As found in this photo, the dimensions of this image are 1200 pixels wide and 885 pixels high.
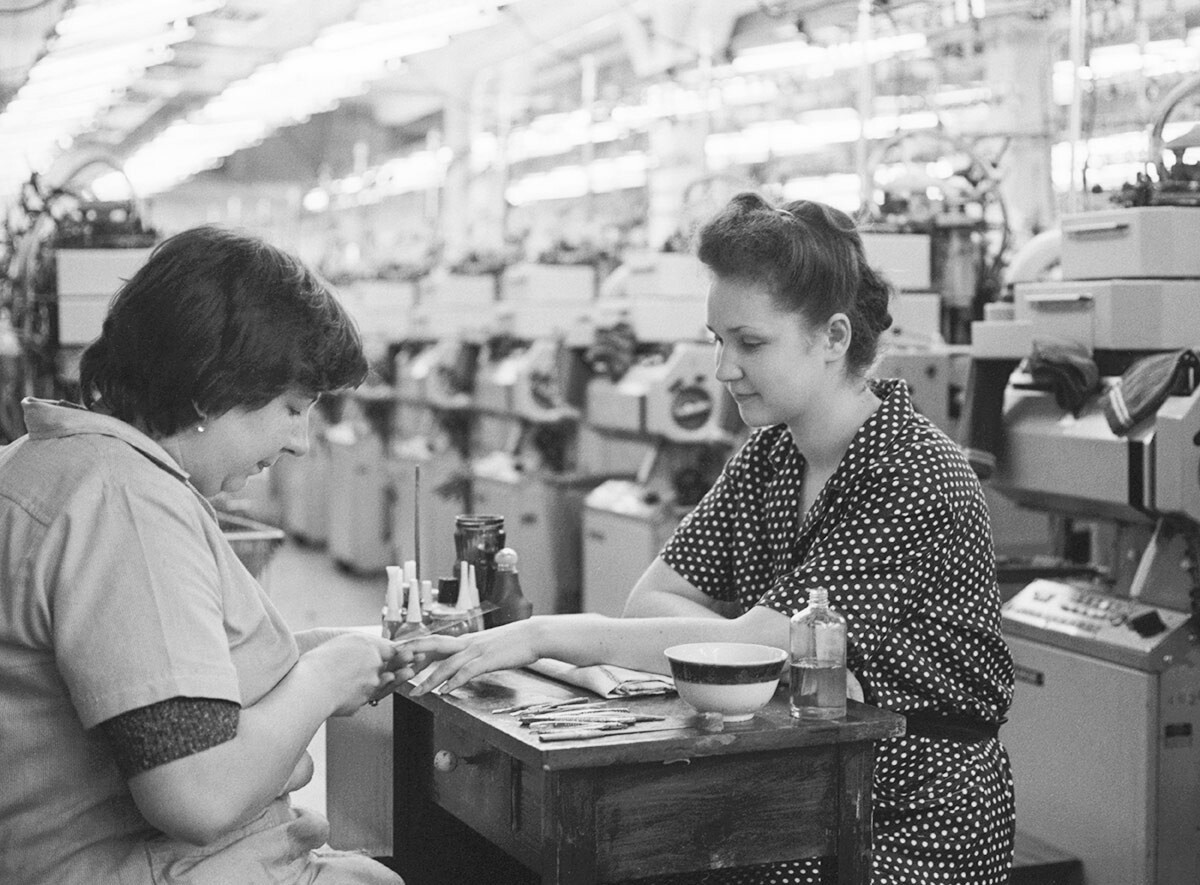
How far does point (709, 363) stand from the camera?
17.8 feet

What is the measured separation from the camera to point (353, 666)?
5.61ft

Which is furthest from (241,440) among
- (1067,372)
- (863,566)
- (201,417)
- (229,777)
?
(1067,372)

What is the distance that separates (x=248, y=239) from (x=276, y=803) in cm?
65

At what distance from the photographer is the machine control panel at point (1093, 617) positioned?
329 centimetres

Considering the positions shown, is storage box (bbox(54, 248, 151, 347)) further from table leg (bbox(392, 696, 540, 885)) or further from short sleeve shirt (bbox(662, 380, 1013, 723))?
short sleeve shirt (bbox(662, 380, 1013, 723))

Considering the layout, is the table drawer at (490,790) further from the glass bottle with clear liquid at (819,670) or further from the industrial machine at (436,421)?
the industrial machine at (436,421)

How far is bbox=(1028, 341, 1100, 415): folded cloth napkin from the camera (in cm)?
355

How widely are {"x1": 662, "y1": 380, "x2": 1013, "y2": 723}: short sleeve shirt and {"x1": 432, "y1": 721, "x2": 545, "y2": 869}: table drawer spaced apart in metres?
0.42

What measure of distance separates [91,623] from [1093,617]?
2.66 metres

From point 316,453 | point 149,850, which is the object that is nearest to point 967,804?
point 149,850

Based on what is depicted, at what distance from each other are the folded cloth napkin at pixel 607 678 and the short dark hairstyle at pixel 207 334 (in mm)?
600

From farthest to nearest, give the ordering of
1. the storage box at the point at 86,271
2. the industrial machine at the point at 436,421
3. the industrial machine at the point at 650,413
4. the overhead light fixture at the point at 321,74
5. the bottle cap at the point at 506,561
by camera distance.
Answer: the industrial machine at the point at 436,421 < the overhead light fixture at the point at 321,74 < the industrial machine at the point at 650,413 < the storage box at the point at 86,271 < the bottle cap at the point at 506,561

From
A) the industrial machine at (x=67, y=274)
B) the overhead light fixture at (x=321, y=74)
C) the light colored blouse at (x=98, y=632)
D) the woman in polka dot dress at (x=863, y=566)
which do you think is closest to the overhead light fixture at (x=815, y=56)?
the overhead light fixture at (x=321, y=74)

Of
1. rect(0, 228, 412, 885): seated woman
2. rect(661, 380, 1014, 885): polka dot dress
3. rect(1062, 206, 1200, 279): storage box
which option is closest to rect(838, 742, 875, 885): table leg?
rect(661, 380, 1014, 885): polka dot dress
